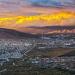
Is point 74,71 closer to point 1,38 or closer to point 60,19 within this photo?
point 60,19

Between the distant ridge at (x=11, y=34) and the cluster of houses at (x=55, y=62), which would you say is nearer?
the cluster of houses at (x=55, y=62)

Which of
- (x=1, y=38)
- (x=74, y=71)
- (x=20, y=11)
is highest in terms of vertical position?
(x=20, y=11)

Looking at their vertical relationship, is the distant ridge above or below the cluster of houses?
above

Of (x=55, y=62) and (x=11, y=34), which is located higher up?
(x=11, y=34)

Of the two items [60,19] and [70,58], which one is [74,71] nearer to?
[70,58]

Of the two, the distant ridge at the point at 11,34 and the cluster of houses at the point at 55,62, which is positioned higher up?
the distant ridge at the point at 11,34

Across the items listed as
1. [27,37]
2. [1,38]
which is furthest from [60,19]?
[1,38]

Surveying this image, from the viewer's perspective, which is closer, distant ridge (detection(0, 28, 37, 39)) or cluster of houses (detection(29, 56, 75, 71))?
cluster of houses (detection(29, 56, 75, 71))

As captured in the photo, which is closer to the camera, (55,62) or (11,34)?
(55,62)

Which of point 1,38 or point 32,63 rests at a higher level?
point 1,38
